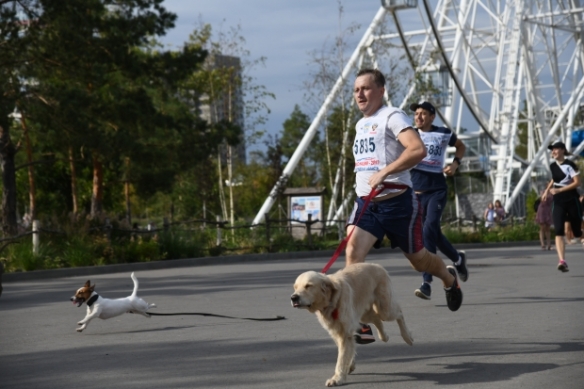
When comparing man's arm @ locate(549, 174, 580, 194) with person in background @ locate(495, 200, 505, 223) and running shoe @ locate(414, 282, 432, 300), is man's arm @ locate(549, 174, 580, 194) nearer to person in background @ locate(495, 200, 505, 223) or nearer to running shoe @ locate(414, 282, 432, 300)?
running shoe @ locate(414, 282, 432, 300)

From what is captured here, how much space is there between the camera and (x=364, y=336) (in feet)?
22.7

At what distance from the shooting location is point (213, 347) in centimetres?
779

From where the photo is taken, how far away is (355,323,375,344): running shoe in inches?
271

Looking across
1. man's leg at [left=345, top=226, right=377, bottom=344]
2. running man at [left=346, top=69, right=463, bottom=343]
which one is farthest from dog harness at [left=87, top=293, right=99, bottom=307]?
man's leg at [left=345, top=226, right=377, bottom=344]

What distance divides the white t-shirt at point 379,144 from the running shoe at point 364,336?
3.22 feet

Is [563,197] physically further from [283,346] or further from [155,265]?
[155,265]

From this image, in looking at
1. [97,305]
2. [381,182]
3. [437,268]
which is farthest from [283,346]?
[97,305]

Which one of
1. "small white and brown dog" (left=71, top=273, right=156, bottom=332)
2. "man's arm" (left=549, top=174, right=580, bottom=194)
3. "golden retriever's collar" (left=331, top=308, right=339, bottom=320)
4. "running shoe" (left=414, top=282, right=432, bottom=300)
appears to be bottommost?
"running shoe" (left=414, top=282, right=432, bottom=300)

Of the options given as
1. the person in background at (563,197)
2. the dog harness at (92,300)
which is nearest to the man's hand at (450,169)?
the dog harness at (92,300)

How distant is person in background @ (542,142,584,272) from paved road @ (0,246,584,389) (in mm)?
1184

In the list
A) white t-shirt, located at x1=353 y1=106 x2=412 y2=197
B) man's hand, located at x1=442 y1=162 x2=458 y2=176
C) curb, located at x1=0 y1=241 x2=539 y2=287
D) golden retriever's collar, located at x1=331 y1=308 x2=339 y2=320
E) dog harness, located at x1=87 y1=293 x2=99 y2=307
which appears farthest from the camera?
curb, located at x1=0 y1=241 x2=539 y2=287

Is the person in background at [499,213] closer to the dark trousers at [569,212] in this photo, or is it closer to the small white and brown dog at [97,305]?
the dark trousers at [569,212]

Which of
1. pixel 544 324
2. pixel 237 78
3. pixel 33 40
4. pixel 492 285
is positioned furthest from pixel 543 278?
pixel 237 78

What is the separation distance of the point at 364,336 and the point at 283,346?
0.99 metres
